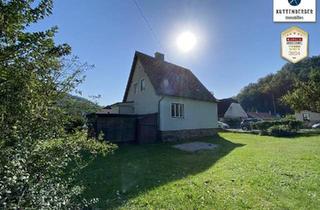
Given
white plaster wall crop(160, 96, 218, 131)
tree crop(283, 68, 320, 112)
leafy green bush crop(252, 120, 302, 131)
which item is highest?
tree crop(283, 68, 320, 112)

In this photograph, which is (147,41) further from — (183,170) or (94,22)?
(183,170)

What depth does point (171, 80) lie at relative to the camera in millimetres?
18406

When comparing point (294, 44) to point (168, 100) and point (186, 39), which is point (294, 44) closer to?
point (186, 39)

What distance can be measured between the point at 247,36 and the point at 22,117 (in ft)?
35.7

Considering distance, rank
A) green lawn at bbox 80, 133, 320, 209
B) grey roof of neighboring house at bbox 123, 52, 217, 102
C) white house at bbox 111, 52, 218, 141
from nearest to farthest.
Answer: green lawn at bbox 80, 133, 320, 209 < white house at bbox 111, 52, 218, 141 < grey roof of neighboring house at bbox 123, 52, 217, 102

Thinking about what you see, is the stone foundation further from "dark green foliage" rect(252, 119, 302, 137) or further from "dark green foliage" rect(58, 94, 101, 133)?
"dark green foliage" rect(58, 94, 101, 133)

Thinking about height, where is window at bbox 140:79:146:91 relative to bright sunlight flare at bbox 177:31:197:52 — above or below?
below

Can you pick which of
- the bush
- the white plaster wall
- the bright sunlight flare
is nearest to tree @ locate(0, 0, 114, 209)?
the bright sunlight flare

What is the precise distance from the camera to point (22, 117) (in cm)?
252

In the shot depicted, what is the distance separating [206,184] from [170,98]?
11.1m

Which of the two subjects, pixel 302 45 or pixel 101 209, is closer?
pixel 101 209

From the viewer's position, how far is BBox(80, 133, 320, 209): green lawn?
4.67m

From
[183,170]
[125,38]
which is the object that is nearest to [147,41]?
[125,38]

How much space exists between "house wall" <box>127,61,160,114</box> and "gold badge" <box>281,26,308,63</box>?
8457mm
